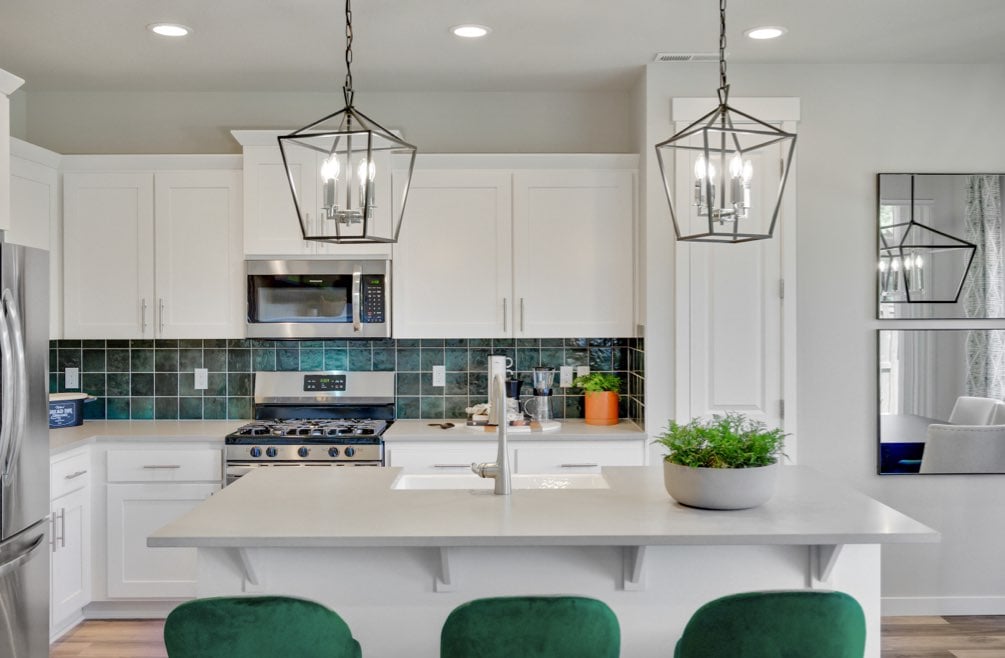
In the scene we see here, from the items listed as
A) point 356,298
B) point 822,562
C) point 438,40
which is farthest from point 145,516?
point 822,562

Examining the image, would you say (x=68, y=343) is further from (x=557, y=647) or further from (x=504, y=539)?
(x=557, y=647)

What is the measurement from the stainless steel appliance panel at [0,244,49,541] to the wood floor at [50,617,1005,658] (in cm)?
91

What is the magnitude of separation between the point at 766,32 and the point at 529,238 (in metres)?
1.38

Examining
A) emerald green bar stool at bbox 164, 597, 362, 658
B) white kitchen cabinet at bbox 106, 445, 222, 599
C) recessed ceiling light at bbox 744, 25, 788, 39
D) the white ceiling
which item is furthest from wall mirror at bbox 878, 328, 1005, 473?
white kitchen cabinet at bbox 106, 445, 222, 599

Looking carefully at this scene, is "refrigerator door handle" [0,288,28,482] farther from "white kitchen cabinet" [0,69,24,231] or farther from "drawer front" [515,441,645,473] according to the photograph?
"drawer front" [515,441,645,473]

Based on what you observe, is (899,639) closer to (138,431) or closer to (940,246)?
(940,246)

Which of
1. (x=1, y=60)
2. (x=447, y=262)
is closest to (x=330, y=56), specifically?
(x=447, y=262)

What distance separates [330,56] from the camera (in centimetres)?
372

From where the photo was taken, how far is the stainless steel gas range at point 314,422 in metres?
3.78

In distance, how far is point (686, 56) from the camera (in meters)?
3.68

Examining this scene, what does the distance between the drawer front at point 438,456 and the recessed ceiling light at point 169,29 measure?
76.9 inches

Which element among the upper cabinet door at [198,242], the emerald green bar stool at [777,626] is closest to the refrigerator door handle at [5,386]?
the upper cabinet door at [198,242]

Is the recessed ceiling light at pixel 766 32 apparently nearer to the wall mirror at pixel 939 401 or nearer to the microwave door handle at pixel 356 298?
the wall mirror at pixel 939 401

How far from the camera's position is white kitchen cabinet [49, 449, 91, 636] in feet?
11.4
